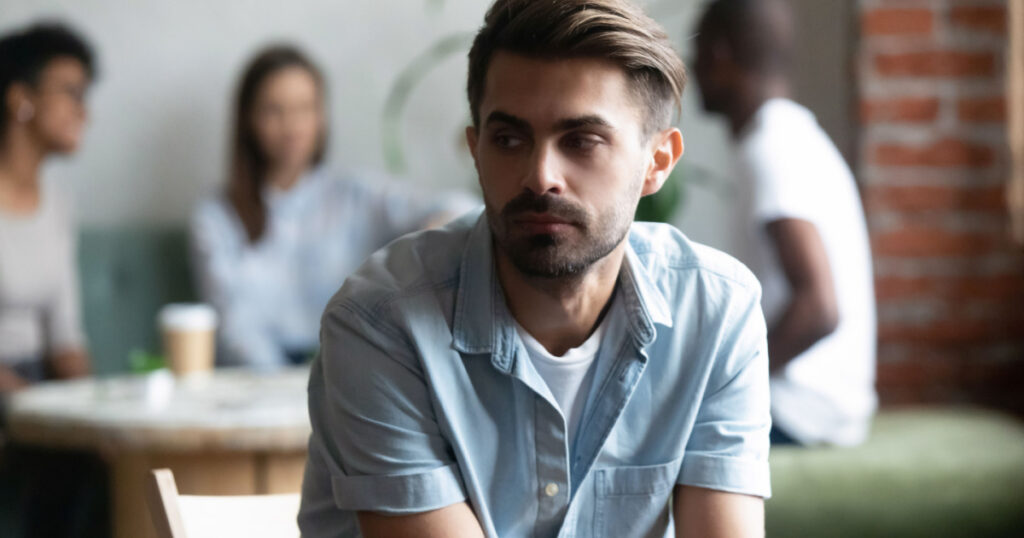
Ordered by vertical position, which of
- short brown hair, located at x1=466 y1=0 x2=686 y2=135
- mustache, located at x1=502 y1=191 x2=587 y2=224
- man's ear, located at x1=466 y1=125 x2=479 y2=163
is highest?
short brown hair, located at x1=466 y1=0 x2=686 y2=135

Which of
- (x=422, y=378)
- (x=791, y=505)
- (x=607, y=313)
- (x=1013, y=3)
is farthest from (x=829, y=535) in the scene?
(x=1013, y=3)

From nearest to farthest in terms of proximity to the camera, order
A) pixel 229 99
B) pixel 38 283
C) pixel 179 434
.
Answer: pixel 179 434
pixel 38 283
pixel 229 99

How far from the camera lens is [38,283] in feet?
8.63

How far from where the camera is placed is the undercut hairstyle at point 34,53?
9.02 ft

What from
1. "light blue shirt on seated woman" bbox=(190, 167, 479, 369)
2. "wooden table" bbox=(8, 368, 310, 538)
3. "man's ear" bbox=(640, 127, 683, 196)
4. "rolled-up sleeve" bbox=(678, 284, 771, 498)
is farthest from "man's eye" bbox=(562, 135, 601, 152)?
"light blue shirt on seated woman" bbox=(190, 167, 479, 369)

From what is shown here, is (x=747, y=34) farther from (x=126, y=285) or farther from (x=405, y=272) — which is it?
(x=126, y=285)

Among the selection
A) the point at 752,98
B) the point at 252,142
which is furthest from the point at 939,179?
the point at 252,142

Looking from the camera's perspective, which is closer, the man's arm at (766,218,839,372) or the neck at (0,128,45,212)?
the man's arm at (766,218,839,372)

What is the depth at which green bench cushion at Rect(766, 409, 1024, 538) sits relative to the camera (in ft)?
6.54

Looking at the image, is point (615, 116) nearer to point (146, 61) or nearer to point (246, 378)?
point (246, 378)

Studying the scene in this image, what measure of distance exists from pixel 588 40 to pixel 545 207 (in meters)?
0.15

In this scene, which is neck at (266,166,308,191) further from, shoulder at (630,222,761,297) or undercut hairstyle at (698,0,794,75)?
shoulder at (630,222,761,297)

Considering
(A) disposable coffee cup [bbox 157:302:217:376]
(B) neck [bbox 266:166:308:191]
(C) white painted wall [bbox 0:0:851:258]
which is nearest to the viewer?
(A) disposable coffee cup [bbox 157:302:217:376]

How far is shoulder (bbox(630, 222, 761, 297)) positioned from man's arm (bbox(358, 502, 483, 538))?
0.98 feet
